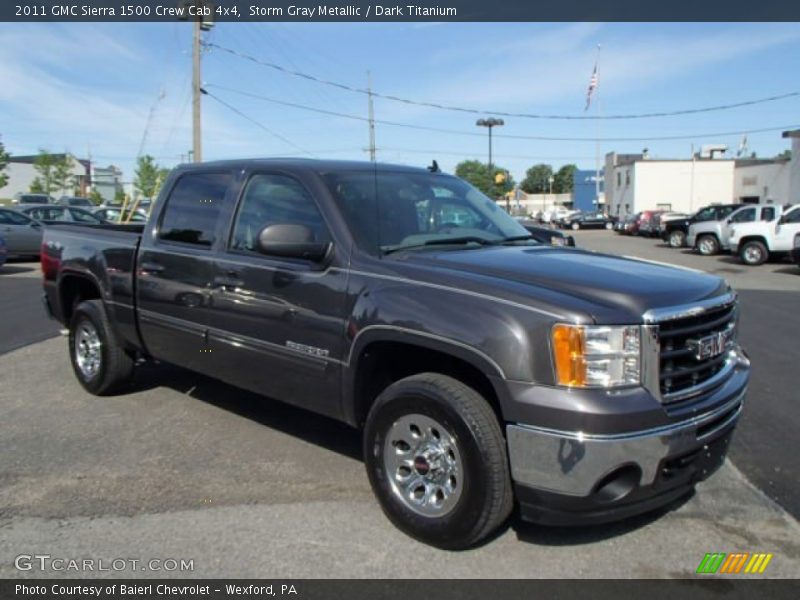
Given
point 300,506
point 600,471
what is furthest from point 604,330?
point 300,506

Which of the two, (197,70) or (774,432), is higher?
(197,70)

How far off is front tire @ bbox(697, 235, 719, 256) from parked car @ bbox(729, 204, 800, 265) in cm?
263

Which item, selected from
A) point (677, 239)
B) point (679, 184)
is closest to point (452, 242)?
point (677, 239)

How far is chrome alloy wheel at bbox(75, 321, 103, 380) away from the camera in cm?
558

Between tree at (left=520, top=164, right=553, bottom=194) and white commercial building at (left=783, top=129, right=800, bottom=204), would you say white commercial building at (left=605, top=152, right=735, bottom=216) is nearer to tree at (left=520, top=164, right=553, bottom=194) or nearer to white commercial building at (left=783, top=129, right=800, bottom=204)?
white commercial building at (left=783, top=129, right=800, bottom=204)

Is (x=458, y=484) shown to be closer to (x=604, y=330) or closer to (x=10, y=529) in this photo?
(x=604, y=330)

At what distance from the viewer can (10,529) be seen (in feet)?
11.2

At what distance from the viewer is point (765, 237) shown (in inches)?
765

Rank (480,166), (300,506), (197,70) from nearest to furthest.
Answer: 1. (300,506)
2. (197,70)
3. (480,166)

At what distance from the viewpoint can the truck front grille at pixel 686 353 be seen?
2.95 meters

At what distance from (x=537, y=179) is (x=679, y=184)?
115322mm

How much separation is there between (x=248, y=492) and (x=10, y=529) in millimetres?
1207

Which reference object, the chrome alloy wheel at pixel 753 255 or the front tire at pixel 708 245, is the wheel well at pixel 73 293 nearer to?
the chrome alloy wheel at pixel 753 255

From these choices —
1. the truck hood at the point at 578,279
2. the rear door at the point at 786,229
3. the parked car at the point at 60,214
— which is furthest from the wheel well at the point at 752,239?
the parked car at the point at 60,214
